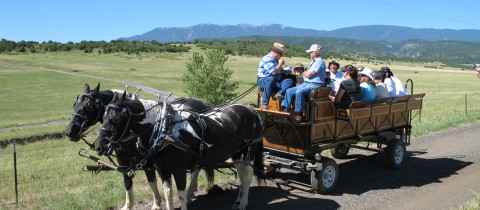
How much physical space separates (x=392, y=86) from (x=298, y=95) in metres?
3.79

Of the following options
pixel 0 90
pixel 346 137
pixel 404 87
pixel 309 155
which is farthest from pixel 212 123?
pixel 0 90

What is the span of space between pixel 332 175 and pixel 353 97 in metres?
1.74

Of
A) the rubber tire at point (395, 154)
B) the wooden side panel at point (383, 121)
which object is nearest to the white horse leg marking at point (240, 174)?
the wooden side panel at point (383, 121)

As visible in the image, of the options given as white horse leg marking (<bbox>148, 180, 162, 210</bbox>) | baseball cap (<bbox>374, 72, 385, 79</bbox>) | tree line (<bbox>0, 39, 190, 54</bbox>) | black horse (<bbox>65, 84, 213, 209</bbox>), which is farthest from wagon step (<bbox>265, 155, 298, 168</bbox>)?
tree line (<bbox>0, 39, 190, 54</bbox>)

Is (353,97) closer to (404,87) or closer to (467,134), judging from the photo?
(404,87)

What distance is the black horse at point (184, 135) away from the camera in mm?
6645

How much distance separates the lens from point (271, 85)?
31.0 ft

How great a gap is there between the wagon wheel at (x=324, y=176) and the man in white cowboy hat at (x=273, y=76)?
61.7 inches

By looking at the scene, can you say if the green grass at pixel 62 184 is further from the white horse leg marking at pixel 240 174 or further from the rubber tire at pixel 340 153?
the rubber tire at pixel 340 153

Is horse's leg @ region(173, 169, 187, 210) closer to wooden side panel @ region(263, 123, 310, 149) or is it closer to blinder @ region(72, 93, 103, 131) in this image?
blinder @ region(72, 93, 103, 131)

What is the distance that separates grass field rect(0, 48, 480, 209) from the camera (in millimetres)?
9633

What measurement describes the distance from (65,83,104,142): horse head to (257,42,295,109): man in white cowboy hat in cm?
364

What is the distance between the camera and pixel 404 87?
40.0ft

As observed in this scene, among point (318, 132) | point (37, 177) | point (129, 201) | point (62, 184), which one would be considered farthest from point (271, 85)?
point (37, 177)
